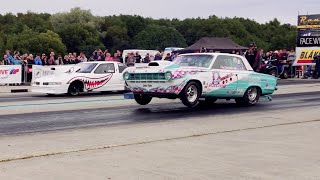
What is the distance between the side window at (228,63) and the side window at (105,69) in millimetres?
6856

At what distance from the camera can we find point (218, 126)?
12375 mm

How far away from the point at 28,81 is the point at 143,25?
104273 mm

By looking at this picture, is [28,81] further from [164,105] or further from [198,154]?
[198,154]

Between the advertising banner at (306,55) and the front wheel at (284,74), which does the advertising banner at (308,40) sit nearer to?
the advertising banner at (306,55)

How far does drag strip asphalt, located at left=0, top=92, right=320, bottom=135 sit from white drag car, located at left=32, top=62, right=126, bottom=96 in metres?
4.91

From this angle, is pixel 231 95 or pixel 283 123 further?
pixel 231 95

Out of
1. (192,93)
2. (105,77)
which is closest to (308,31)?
(105,77)

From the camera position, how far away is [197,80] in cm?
1559

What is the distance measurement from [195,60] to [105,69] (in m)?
6.86

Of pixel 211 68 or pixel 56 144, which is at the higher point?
pixel 211 68

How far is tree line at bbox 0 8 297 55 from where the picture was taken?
101 m

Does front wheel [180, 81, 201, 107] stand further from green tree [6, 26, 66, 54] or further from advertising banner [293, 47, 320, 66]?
green tree [6, 26, 66, 54]

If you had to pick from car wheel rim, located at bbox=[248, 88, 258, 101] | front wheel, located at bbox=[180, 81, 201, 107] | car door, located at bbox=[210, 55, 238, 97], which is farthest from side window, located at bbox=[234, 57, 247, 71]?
front wheel, located at bbox=[180, 81, 201, 107]

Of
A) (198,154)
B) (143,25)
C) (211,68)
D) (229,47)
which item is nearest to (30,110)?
(211,68)
